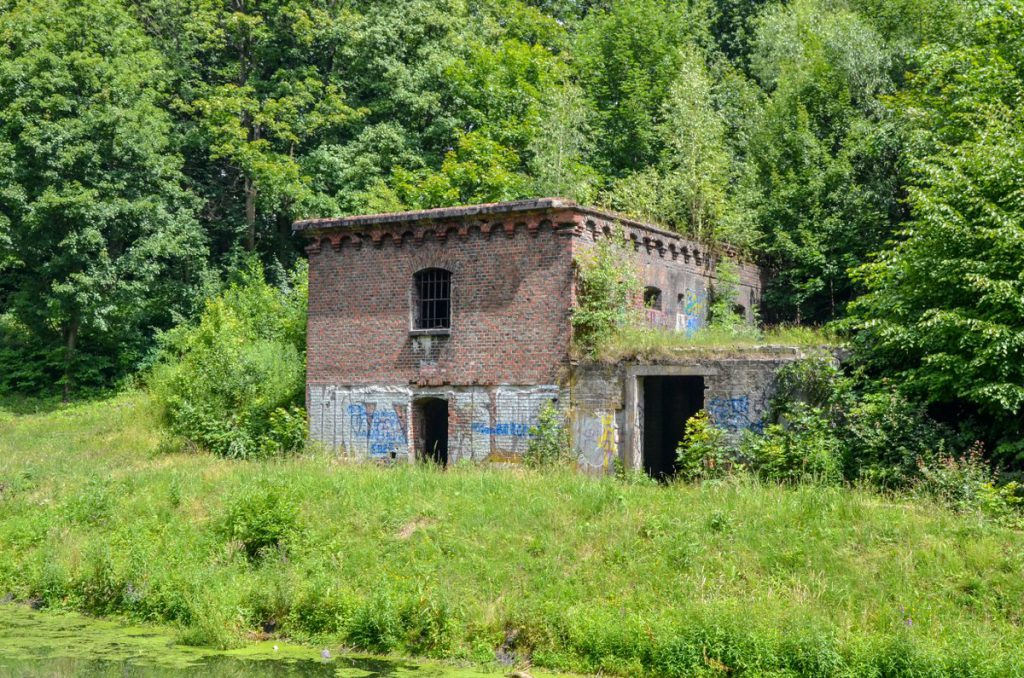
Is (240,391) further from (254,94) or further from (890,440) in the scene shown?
(254,94)

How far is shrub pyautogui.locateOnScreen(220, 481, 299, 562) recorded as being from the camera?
16203 mm

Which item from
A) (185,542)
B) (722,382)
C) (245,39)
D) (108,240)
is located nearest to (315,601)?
(185,542)

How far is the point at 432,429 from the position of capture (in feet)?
83.4

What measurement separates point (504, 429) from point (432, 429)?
4388mm

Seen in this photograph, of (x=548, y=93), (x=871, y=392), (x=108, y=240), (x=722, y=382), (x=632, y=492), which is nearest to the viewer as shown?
(x=632, y=492)

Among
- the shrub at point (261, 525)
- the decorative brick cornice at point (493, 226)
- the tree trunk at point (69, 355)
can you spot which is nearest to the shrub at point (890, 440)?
the decorative brick cornice at point (493, 226)

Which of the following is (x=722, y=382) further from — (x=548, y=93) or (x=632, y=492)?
(x=548, y=93)

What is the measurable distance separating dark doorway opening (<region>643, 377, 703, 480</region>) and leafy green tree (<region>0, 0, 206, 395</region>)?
54.2 ft

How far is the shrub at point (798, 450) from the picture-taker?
17109 mm

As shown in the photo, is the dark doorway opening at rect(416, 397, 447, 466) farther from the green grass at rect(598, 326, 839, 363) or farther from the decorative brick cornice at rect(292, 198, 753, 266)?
the green grass at rect(598, 326, 839, 363)

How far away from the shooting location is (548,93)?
3562cm

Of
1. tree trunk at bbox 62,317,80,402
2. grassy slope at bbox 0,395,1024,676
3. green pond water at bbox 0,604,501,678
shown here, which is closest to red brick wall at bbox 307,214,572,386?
grassy slope at bbox 0,395,1024,676

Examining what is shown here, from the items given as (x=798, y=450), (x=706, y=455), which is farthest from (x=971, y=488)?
(x=706, y=455)

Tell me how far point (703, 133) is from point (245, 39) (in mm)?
16486
